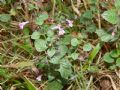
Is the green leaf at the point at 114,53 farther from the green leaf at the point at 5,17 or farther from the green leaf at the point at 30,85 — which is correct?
the green leaf at the point at 5,17

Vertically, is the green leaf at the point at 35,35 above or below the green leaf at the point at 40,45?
above

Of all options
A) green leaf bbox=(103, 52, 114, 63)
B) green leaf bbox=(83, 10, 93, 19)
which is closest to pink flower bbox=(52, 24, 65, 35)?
green leaf bbox=(83, 10, 93, 19)

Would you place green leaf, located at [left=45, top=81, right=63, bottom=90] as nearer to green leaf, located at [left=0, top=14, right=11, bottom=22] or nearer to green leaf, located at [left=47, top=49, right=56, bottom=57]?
green leaf, located at [left=47, top=49, right=56, bottom=57]

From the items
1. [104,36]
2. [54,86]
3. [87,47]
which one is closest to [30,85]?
[54,86]

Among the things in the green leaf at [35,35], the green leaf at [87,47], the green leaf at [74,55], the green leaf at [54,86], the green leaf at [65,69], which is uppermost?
the green leaf at [35,35]

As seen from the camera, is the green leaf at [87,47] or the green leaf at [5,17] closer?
the green leaf at [87,47]

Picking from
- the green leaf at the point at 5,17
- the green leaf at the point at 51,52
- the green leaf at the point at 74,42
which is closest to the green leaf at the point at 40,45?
the green leaf at the point at 51,52
